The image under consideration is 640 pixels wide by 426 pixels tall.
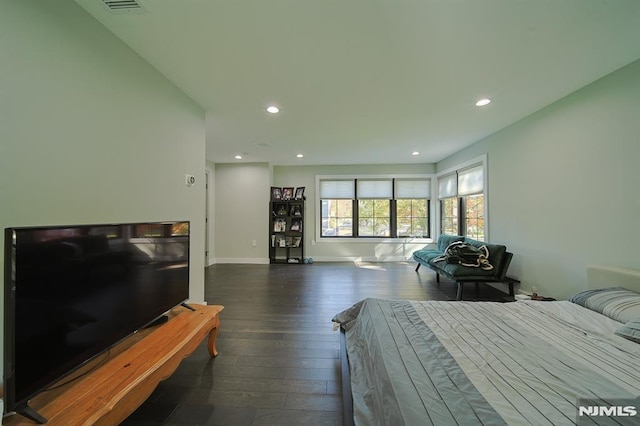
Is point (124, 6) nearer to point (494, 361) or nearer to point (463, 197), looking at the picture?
point (494, 361)

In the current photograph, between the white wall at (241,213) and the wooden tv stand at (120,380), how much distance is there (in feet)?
12.9

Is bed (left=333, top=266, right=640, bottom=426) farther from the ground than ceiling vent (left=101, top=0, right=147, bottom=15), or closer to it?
closer to it

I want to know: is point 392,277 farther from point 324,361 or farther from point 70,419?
point 70,419

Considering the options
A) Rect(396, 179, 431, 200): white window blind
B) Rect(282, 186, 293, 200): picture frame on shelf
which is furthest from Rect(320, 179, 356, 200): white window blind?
Rect(396, 179, 431, 200): white window blind

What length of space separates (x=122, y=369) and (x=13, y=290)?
626mm

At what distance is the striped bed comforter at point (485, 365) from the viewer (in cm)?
84

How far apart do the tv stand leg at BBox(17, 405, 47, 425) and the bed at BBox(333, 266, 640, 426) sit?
1271mm

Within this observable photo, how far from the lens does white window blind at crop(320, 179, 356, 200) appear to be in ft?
19.5

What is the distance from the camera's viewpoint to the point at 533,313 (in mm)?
1637

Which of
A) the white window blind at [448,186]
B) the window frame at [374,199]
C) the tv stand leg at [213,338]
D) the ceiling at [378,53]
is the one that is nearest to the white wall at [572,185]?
the ceiling at [378,53]

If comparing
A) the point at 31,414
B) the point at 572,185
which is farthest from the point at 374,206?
the point at 31,414

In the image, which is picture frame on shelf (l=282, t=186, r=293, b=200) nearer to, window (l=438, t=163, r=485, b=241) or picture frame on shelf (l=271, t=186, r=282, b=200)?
picture frame on shelf (l=271, t=186, r=282, b=200)

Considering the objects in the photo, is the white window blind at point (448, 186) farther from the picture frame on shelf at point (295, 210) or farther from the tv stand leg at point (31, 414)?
the tv stand leg at point (31, 414)

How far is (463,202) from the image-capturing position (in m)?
4.62
